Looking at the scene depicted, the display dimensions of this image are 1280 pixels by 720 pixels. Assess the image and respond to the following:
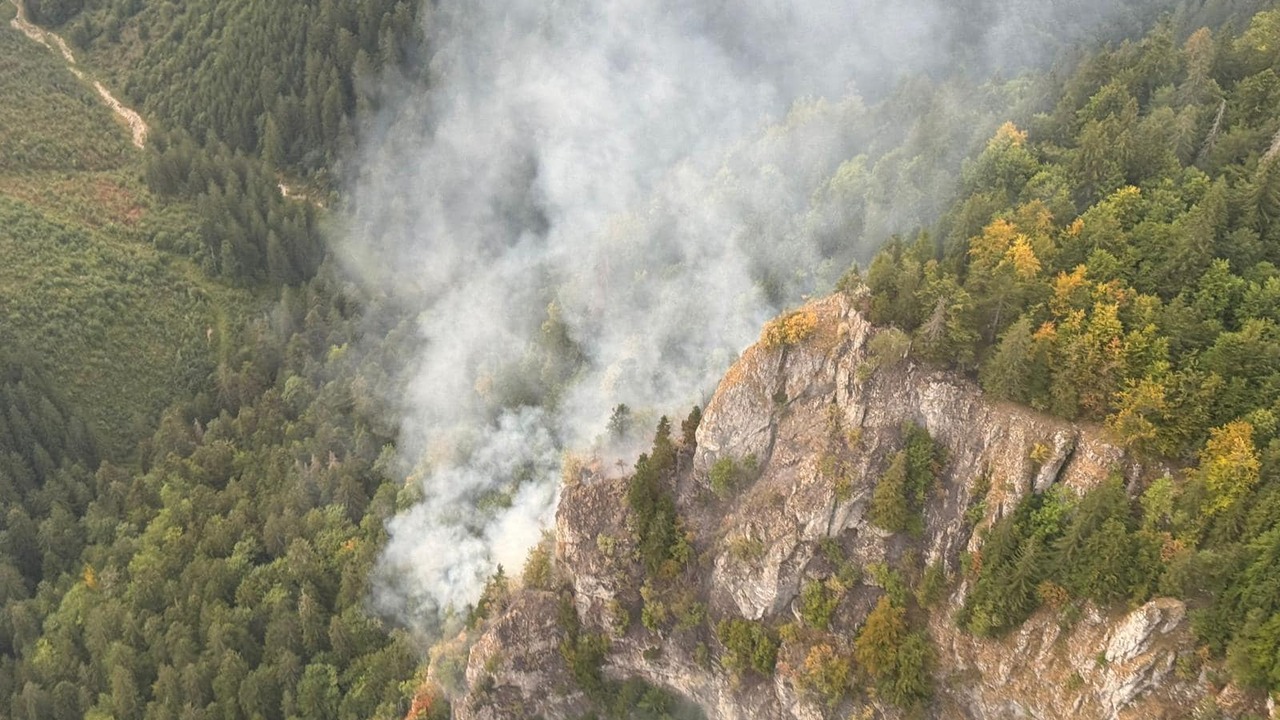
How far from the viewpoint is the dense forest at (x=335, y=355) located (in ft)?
155

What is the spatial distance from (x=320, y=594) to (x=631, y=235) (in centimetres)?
5145

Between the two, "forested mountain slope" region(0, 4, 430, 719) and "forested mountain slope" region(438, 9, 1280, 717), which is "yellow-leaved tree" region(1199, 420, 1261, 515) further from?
"forested mountain slope" region(0, 4, 430, 719)

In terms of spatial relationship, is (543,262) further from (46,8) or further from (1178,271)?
(46,8)

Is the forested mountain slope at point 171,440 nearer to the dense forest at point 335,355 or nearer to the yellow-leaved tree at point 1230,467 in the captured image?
the dense forest at point 335,355

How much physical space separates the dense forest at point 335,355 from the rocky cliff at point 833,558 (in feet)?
4.97

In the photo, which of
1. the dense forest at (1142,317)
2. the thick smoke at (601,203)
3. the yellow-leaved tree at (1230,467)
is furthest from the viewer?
the thick smoke at (601,203)

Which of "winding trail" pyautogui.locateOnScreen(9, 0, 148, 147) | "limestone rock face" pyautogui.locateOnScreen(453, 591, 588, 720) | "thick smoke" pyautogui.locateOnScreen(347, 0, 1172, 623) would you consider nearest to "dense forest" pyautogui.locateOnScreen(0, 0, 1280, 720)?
"winding trail" pyautogui.locateOnScreen(9, 0, 148, 147)

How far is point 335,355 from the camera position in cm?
11050

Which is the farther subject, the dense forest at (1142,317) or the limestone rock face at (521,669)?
the limestone rock face at (521,669)

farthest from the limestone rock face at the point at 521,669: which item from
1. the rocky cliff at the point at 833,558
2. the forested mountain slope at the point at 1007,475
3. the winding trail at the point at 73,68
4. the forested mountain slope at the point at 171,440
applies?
the winding trail at the point at 73,68

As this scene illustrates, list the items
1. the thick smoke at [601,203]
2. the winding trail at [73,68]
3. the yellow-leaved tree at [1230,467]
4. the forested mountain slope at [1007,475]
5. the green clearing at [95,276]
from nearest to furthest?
1. the yellow-leaved tree at [1230,467]
2. the forested mountain slope at [1007,475]
3. the thick smoke at [601,203]
4. the green clearing at [95,276]
5. the winding trail at [73,68]

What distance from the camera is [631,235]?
9338 cm

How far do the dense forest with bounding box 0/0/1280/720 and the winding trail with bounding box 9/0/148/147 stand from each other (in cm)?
282

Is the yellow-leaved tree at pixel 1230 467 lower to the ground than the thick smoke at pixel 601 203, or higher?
lower
